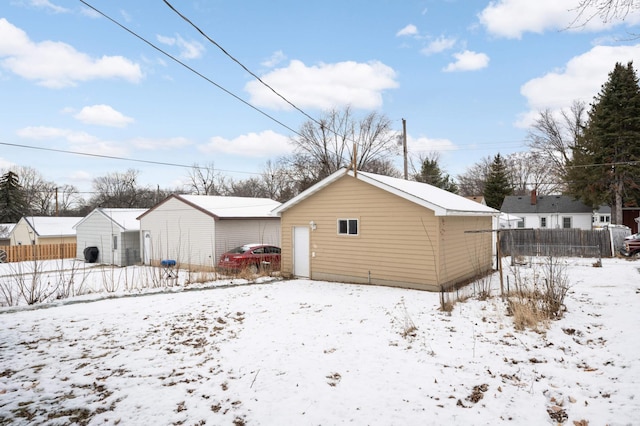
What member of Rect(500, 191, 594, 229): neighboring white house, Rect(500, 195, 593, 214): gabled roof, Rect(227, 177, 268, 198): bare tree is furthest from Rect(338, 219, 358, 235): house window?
Rect(227, 177, 268, 198): bare tree

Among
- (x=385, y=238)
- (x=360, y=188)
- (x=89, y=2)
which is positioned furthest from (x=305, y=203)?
(x=89, y=2)

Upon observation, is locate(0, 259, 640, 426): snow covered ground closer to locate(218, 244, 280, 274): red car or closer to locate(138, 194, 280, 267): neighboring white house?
locate(218, 244, 280, 274): red car

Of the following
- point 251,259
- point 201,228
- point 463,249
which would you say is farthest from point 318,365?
point 201,228

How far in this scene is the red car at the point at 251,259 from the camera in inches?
611

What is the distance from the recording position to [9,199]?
44.4 m

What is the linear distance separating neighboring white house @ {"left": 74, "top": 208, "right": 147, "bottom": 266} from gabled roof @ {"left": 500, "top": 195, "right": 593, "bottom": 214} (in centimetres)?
3495

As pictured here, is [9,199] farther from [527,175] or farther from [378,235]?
[527,175]

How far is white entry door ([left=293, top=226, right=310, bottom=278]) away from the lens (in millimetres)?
14191

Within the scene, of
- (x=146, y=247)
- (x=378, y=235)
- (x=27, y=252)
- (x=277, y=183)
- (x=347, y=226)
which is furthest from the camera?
(x=277, y=183)

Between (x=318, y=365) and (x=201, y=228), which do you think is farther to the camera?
(x=201, y=228)

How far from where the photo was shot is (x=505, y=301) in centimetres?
866

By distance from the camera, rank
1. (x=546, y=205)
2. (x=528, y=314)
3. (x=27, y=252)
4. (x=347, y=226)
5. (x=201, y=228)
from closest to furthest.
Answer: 1. (x=528, y=314)
2. (x=347, y=226)
3. (x=201, y=228)
4. (x=27, y=252)
5. (x=546, y=205)

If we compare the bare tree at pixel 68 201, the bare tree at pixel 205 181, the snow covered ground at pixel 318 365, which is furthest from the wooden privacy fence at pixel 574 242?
the bare tree at pixel 68 201

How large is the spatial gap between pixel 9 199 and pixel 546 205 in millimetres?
61331
